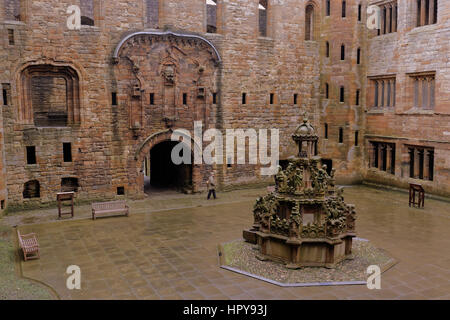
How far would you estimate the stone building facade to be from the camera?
16.0m

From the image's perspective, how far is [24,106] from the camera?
15828 millimetres

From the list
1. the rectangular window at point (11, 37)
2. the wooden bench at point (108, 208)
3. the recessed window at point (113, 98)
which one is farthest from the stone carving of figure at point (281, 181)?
the rectangular window at point (11, 37)

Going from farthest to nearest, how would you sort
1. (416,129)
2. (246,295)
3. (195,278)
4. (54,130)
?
(416,129)
(54,130)
(195,278)
(246,295)

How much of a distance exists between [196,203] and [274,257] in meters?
7.55

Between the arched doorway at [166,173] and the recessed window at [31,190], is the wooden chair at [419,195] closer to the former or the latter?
the arched doorway at [166,173]

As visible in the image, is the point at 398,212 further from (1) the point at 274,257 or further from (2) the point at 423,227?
(1) the point at 274,257

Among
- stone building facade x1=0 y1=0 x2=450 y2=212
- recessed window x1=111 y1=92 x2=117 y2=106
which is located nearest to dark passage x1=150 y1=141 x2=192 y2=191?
stone building facade x1=0 y1=0 x2=450 y2=212

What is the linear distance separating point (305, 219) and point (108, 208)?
7.36 m

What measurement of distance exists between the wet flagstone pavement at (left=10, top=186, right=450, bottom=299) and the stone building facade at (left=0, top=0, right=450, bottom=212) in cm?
213

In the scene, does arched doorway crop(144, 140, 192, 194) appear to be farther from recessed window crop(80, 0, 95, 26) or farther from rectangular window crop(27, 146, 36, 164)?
recessed window crop(80, 0, 95, 26)

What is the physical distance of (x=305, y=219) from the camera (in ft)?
34.4

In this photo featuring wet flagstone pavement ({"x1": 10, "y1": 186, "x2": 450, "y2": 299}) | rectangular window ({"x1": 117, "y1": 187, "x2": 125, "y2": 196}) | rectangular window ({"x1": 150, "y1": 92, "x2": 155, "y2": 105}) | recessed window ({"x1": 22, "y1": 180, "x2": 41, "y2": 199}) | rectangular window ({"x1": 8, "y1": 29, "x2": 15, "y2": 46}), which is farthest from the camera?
rectangular window ({"x1": 150, "y1": 92, "x2": 155, "y2": 105})

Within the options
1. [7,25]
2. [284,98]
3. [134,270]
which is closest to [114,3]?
[7,25]

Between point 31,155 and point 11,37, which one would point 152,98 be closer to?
point 31,155
